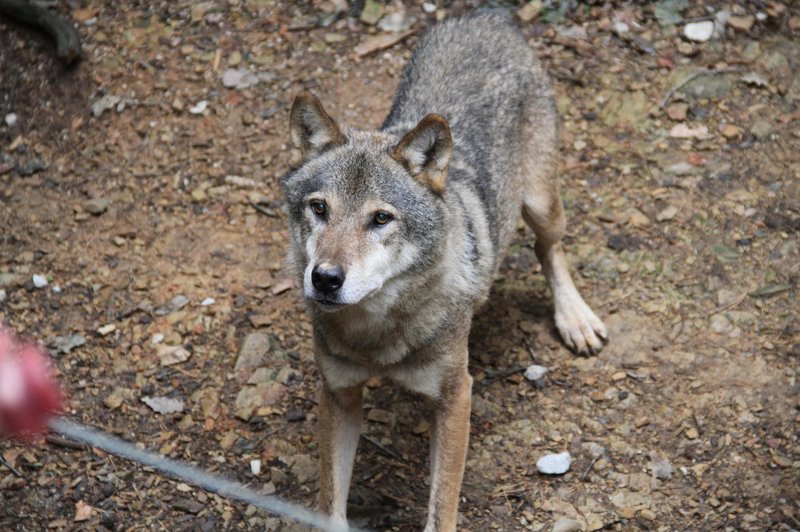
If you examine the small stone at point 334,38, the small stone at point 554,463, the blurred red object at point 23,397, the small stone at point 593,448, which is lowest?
the small stone at point 593,448

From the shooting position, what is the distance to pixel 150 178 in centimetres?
789

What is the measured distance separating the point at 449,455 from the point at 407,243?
4.09ft

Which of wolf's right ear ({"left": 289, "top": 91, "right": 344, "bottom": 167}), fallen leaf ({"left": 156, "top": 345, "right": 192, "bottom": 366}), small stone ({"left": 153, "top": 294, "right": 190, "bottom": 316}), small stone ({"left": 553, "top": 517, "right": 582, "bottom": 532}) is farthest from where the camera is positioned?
small stone ({"left": 153, "top": 294, "right": 190, "bottom": 316})

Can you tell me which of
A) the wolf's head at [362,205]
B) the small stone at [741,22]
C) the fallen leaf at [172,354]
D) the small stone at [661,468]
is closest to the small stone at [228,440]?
the fallen leaf at [172,354]

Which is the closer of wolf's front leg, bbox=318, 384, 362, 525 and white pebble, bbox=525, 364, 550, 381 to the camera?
wolf's front leg, bbox=318, 384, 362, 525

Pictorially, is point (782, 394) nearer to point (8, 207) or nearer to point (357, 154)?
point (357, 154)

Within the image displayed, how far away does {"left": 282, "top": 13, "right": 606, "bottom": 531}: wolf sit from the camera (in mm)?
4656

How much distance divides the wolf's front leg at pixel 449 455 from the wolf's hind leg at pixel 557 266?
155 centimetres

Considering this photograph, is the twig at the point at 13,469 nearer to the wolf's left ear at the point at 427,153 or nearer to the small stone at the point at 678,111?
the wolf's left ear at the point at 427,153

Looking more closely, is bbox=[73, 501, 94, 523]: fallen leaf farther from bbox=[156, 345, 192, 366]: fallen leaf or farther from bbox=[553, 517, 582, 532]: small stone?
bbox=[553, 517, 582, 532]: small stone

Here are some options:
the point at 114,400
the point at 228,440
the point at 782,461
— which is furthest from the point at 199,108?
the point at 782,461

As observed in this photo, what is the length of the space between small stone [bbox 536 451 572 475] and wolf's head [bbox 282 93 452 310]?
1705mm

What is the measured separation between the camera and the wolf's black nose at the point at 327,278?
4.33 meters

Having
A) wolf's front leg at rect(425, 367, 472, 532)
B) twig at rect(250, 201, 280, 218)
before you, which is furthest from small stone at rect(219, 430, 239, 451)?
twig at rect(250, 201, 280, 218)
